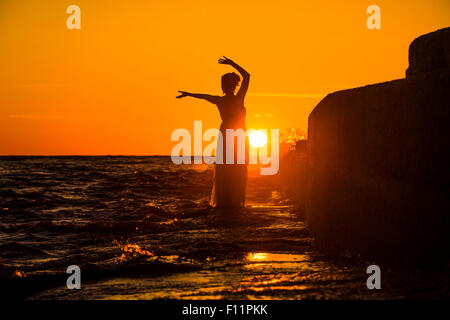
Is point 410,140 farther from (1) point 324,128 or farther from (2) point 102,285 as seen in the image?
(2) point 102,285

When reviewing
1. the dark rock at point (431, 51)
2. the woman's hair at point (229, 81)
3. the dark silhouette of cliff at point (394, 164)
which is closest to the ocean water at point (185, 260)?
the dark silhouette of cliff at point (394, 164)

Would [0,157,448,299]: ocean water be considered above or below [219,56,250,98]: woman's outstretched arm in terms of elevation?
below

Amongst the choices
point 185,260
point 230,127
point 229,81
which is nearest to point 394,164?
point 185,260

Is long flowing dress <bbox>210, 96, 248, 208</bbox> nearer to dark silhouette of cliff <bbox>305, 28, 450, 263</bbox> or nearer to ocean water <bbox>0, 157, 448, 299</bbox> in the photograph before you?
ocean water <bbox>0, 157, 448, 299</bbox>

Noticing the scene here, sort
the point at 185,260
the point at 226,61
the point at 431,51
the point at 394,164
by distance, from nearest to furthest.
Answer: the point at 394,164 → the point at 431,51 → the point at 185,260 → the point at 226,61

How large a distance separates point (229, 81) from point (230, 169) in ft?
5.04

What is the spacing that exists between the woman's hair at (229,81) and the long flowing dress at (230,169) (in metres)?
0.14

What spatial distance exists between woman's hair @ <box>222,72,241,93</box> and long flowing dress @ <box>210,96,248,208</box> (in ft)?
0.46

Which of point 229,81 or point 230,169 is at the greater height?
point 229,81

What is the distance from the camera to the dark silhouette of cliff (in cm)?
302

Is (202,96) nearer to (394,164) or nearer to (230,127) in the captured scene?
(230,127)

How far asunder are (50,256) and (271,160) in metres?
14.4

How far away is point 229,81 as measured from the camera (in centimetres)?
880

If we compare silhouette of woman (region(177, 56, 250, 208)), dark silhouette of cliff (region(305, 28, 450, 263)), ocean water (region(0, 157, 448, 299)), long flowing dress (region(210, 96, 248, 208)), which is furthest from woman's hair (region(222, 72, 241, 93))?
dark silhouette of cliff (region(305, 28, 450, 263))
